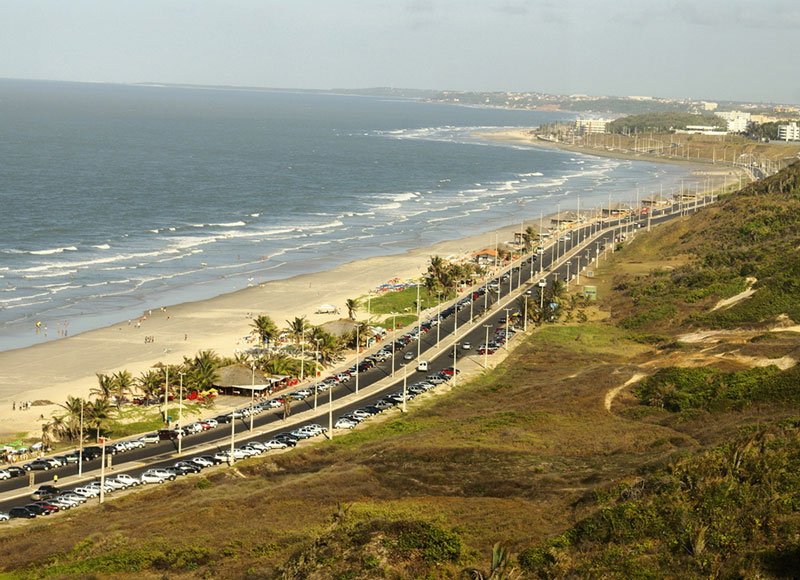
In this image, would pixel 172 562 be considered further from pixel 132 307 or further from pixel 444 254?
pixel 444 254

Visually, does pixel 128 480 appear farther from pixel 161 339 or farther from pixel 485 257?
pixel 485 257

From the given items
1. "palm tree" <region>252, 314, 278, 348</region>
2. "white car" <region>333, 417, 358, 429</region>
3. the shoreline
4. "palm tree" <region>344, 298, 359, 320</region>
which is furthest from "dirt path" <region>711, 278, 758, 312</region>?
"white car" <region>333, 417, 358, 429</region>

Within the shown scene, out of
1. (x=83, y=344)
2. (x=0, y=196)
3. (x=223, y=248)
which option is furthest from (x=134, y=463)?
(x=0, y=196)

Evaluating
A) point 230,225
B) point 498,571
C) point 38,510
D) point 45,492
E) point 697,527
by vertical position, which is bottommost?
point 45,492

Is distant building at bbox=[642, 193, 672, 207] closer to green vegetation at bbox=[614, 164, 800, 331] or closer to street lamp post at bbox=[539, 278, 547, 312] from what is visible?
green vegetation at bbox=[614, 164, 800, 331]

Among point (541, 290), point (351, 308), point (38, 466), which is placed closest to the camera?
point (38, 466)

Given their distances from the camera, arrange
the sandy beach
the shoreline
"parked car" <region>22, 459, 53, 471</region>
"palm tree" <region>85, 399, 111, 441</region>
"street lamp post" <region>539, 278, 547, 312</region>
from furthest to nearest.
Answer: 1. "street lamp post" <region>539, 278, 547, 312</region>
2. the shoreline
3. the sandy beach
4. "palm tree" <region>85, 399, 111, 441</region>
5. "parked car" <region>22, 459, 53, 471</region>

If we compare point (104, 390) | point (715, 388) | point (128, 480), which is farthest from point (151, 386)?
point (715, 388)

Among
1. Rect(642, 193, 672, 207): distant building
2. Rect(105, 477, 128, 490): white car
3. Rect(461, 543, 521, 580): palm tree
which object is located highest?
Rect(461, 543, 521, 580): palm tree
